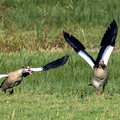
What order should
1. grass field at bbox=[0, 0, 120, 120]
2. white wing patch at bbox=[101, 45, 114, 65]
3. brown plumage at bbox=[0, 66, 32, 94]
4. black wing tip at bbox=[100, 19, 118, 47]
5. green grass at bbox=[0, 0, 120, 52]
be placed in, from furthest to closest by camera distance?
green grass at bbox=[0, 0, 120, 52]
black wing tip at bbox=[100, 19, 118, 47]
white wing patch at bbox=[101, 45, 114, 65]
brown plumage at bbox=[0, 66, 32, 94]
grass field at bbox=[0, 0, 120, 120]

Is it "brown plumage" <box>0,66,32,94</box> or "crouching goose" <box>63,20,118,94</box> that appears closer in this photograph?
"crouching goose" <box>63,20,118,94</box>

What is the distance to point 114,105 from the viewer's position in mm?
8445

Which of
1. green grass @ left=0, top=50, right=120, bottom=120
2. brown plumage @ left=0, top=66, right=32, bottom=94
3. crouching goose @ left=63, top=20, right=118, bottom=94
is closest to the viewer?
green grass @ left=0, top=50, right=120, bottom=120

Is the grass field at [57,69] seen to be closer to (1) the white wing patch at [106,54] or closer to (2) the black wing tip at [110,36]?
(1) the white wing patch at [106,54]

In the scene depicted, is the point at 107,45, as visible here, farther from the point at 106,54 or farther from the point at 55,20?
the point at 55,20

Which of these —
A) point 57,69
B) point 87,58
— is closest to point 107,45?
point 87,58

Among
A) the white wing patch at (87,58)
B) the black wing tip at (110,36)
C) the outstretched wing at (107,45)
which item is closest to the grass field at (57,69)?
the white wing patch at (87,58)

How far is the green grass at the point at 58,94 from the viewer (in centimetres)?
770

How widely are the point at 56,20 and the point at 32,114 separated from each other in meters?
14.2

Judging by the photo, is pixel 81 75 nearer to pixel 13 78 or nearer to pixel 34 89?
pixel 34 89

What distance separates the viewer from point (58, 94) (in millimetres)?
10016

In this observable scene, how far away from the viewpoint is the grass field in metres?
7.97

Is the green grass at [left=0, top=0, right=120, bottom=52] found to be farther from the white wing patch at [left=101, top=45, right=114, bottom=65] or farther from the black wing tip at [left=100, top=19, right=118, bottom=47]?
the white wing patch at [left=101, top=45, right=114, bottom=65]

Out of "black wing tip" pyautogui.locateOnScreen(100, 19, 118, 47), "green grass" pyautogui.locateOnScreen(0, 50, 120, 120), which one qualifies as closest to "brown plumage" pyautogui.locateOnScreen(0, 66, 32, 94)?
"green grass" pyautogui.locateOnScreen(0, 50, 120, 120)
